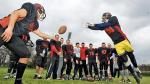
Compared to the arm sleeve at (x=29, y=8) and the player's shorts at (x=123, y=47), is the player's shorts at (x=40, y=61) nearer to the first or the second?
the player's shorts at (x=123, y=47)

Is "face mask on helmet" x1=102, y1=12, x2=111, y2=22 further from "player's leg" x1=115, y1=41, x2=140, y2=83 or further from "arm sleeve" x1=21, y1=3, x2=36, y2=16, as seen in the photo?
"arm sleeve" x1=21, y1=3, x2=36, y2=16

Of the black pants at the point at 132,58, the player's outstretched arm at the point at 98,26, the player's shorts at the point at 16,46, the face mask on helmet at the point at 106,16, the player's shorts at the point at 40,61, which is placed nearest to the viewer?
the player's shorts at the point at 16,46

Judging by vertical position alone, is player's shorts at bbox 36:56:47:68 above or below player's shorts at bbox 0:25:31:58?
above

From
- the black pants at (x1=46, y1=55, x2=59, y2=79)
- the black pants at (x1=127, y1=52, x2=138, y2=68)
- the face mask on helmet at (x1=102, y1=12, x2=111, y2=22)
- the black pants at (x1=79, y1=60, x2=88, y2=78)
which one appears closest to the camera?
the black pants at (x1=127, y1=52, x2=138, y2=68)

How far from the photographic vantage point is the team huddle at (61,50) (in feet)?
28.8

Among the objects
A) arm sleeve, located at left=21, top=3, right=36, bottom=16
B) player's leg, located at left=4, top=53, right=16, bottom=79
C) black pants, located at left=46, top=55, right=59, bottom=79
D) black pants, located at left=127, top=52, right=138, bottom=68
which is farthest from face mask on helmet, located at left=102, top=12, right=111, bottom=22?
arm sleeve, located at left=21, top=3, right=36, bottom=16

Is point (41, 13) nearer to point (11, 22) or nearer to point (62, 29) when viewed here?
point (11, 22)

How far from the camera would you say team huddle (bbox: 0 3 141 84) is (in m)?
8.77

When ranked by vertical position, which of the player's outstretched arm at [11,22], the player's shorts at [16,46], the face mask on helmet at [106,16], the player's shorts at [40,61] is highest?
the face mask on helmet at [106,16]

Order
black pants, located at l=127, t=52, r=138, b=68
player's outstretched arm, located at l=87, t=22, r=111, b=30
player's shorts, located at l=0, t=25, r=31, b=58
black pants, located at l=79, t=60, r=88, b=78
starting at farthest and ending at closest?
black pants, located at l=79, t=60, r=88, b=78 < player's outstretched arm, located at l=87, t=22, r=111, b=30 < black pants, located at l=127, t=52, r=138, b=68 < player's shorts, located at l=0, t=25, r=31, b=58

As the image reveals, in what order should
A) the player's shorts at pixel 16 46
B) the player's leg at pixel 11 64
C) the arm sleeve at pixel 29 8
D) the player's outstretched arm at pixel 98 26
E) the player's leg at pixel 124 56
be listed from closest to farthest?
the player's shorts at pixel 16 46 < the arm sleeve at pixel 29 8 < the player's leg at pixel 124 56 < the player's outstretched arm at pixel 98 26 < the player's leg at pixel 11 64

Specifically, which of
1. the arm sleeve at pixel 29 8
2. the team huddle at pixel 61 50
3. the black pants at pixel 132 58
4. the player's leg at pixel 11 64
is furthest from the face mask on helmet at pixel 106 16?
the arm sleeve at pixel 29 8

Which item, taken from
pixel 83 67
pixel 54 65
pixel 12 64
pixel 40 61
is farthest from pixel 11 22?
pixel 83 67

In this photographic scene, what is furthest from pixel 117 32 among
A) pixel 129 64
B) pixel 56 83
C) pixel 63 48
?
pixel 63 48
